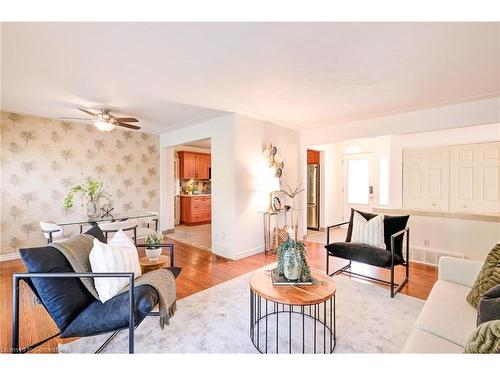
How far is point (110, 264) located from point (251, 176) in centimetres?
269

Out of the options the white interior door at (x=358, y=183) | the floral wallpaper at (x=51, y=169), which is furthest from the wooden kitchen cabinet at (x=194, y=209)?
the white interior door at (x=358, y=183)

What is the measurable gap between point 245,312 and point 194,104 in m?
2.80

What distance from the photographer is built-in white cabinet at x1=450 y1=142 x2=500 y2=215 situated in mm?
3844

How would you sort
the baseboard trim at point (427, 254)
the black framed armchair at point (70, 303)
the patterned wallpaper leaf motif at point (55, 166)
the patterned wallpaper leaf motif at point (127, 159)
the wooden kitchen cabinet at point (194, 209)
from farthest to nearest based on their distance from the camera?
the wooden kitchen cabinet at point (194, 209) < the patterned wallpaper leaf motif at point (127, 159) < the patterned wallpaper leaf motif at point (55, 166) < the baseboard trim at point (427, 254) < the black framed armchair at point (70, 303)

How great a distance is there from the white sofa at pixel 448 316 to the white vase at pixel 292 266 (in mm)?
740

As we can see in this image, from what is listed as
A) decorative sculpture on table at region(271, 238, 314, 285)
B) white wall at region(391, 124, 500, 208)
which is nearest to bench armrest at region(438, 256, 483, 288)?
decorative sculpture on table at region(271, 238, 314, 285)

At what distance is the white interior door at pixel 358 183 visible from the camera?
583cm

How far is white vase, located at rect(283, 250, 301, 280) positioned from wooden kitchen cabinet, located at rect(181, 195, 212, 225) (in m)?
5.67

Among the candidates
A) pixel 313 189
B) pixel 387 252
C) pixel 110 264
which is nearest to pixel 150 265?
pixel 110 264

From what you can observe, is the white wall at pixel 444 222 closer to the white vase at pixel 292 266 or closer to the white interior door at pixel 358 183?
the white interior door at pixel 358 183

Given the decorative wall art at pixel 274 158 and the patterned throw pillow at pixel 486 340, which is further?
the decorative wall art at pixel 274 158

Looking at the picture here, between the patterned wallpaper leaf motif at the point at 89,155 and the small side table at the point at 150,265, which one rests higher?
the patterned wallpaper leaf motif at the point at 89,155
